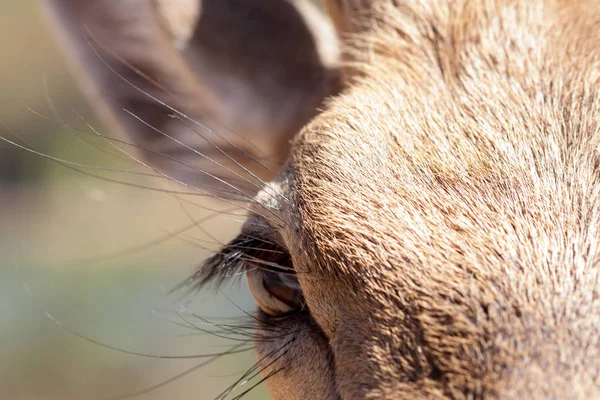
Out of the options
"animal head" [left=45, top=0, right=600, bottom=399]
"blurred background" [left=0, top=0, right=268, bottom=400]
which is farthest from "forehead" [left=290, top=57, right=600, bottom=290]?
"blurred background" [left=0, top=0, right=268, bottom=400]

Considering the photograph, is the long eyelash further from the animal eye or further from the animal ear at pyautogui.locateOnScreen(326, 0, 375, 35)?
the animal ear at pyautogui.locateOnScreen(326, 0, 375, 35)

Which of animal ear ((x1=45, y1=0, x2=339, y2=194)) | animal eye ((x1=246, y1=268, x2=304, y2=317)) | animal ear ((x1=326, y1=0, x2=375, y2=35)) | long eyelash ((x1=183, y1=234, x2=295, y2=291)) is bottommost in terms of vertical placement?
animal eye ((x1=246, y1=268, x2=304, y2=317))

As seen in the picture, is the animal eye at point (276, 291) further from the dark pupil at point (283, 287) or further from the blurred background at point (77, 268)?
the blurred background at point (77, 268)

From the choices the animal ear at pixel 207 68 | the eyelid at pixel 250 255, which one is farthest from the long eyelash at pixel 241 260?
the animal ear at pixel 207 68

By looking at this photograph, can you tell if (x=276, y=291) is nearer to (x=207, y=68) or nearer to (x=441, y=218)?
(x=441, y=218)

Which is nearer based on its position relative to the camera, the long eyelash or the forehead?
the forehead

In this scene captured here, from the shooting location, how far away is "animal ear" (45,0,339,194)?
3.84m

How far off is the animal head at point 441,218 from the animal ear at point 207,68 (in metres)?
0.27

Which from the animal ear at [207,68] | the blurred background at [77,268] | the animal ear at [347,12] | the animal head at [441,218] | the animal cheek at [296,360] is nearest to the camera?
the animal head at [441,218]

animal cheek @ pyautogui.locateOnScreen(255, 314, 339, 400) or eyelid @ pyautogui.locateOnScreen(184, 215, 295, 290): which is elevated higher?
eyelid @ pyautogui.locateOnScreen(184, 215, 295, 290)

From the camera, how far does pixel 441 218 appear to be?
2219mm

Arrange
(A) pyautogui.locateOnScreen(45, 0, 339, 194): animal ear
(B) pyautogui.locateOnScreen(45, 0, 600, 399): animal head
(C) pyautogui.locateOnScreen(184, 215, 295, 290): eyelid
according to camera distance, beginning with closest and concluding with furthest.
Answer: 1. (B) pyautogui.locateOnScreen(45, 0, 600, 399): animal head
2. (C) pyautogui.locateOnScreen(184, 215, 295, 290): eyelid
3. (A) pyautogui.locateOnScreen(45, 0, 339, 194): animal ear

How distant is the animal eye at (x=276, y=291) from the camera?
2.78 metres

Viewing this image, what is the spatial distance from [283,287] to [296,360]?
11.6 inches
